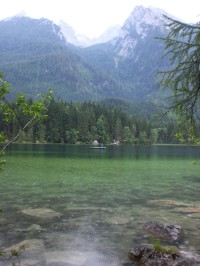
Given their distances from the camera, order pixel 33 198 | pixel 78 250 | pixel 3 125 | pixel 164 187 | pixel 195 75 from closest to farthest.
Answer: pixel 195 75 → pixel 78 250 → pixel 33 198 → pixel 164 187 → pixel 3 125

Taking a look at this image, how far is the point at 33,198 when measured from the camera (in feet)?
101

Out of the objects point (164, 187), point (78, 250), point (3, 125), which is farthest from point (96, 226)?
point (3, 125)

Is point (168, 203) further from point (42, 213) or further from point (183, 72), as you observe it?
point (183, 72)

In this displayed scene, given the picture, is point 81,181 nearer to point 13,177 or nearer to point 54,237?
point 13,177

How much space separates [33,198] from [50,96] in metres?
22.7

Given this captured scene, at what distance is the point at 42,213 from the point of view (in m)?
24.6

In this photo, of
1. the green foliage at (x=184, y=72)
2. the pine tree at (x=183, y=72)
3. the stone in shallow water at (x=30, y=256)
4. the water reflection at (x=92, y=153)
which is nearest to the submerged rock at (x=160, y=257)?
the stone in shallow water at (x=30, y=256)

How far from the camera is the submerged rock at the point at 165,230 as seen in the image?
1925 centimetres

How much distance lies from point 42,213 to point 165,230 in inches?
384

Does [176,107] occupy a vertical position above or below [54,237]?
above

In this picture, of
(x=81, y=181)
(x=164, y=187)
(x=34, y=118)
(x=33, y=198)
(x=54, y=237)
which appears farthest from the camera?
(x=81, y=181)

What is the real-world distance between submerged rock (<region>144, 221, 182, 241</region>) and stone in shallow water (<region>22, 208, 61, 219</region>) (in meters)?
7.28

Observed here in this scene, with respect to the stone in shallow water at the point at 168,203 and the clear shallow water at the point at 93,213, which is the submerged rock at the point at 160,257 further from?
the stone in shallow water at the point at 168,203

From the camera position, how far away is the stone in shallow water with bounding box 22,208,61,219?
78.1ft
